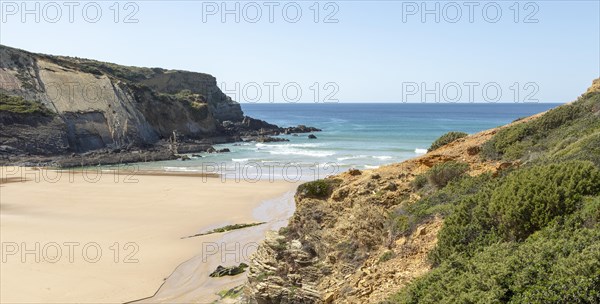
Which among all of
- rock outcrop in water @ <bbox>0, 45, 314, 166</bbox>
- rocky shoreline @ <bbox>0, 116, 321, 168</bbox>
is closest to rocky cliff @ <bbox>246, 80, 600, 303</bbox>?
rocky shoreline @ <bbox>0, 116, 321, 168</bbox>

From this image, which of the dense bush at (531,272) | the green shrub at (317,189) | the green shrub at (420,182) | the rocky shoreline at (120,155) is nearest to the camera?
the dense bush at (531,272)

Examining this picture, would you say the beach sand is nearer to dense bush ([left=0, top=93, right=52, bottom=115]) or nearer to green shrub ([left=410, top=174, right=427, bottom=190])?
green shrub ([left=410, top=174, right=427, bottom=190])

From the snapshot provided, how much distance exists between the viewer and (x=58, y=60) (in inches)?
2564

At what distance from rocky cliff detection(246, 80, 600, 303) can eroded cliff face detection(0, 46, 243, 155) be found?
4461cm

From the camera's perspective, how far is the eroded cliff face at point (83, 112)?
49344mm

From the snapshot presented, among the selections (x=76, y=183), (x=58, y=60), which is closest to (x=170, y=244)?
(x=76, y=183)

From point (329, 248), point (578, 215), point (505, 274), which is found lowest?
point (329, 248)

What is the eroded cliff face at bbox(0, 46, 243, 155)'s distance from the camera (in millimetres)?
49344

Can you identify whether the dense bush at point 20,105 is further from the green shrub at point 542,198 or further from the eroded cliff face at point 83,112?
the green shrub at point 542,198

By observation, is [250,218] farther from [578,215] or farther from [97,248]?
[578,215]

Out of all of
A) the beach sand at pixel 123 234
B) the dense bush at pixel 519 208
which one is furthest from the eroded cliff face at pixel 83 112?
the dense bush at pixel 519 208

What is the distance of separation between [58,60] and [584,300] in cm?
7072

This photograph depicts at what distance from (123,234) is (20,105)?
39.2m

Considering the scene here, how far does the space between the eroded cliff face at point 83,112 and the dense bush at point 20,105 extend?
2.11 ft
